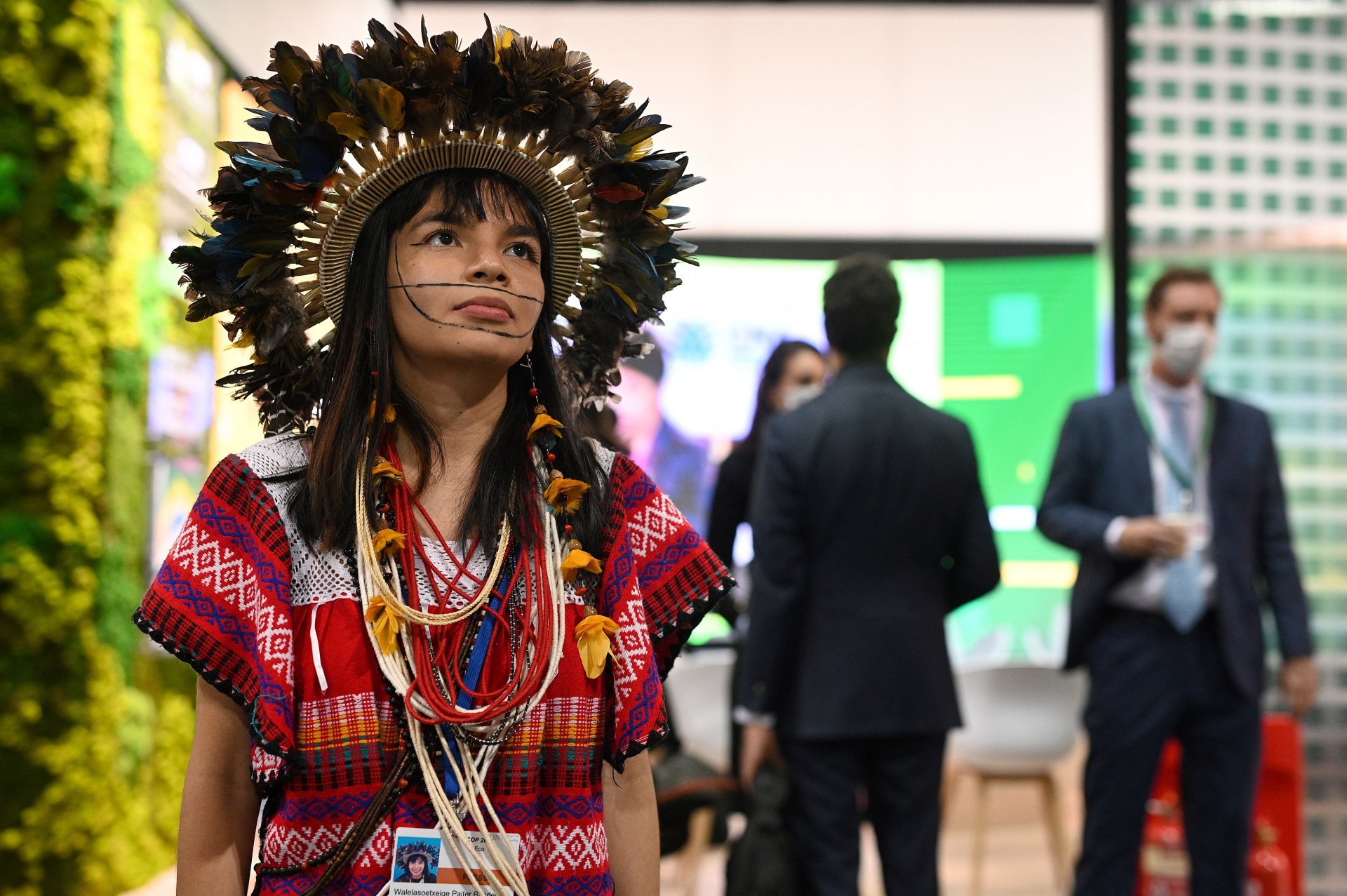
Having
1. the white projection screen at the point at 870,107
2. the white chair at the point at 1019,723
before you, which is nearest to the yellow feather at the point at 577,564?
the white chair at the point at 1019,723

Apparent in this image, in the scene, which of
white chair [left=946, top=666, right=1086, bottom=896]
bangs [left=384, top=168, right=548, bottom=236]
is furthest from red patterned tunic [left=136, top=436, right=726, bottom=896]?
white chair [left=946, top=666, right=1086, bottom=896]

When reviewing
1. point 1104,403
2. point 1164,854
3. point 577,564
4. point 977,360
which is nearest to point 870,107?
point 977,360

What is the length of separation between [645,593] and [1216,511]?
8.07 feet

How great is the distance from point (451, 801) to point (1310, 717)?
3982 millimetres

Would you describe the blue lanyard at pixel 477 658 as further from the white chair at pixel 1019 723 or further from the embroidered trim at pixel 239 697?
the white chair at pixel 1019 723

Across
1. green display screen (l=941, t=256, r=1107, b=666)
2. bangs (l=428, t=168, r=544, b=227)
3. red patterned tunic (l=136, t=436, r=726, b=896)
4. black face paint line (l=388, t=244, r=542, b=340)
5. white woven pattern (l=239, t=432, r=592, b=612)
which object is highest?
green display screen (l=941, t=256, r=1107, b=666)

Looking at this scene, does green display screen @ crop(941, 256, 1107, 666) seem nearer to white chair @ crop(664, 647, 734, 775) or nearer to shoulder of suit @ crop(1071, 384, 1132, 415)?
white chair @ crop(664, 647, 734, 775)

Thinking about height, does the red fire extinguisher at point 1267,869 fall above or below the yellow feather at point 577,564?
below

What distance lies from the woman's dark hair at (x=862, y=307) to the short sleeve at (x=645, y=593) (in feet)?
5.28

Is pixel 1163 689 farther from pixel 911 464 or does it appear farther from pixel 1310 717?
pixel 1310 717

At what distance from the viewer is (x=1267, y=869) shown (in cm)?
402

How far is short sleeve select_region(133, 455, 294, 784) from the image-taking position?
1.36m

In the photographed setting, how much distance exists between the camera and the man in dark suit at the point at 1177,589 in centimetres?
344

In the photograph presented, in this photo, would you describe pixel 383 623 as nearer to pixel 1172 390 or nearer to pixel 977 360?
pixel 1172 390
